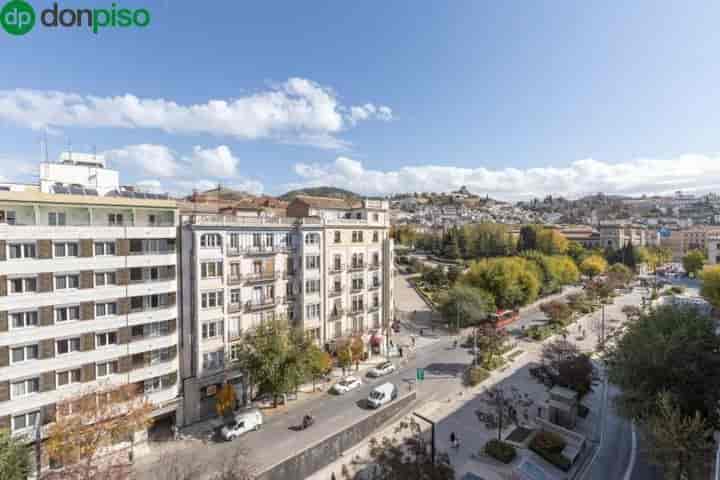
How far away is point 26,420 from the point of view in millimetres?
20969

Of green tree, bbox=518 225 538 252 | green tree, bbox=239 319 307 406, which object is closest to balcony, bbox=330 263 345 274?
green tree, bbox=239 319 307 406

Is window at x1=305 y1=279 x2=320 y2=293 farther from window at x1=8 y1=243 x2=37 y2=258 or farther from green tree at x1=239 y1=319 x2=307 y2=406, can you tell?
window at x1=8 y1=243 x2=37 y2=258

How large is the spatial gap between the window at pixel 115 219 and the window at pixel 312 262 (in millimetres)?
16111

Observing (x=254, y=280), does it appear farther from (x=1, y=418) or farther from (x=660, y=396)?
(x=660, y=396)

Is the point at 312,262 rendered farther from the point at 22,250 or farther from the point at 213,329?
the point at 22,250

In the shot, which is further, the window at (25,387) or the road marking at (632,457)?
the road marking at (632,457)

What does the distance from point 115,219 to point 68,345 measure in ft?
28.8

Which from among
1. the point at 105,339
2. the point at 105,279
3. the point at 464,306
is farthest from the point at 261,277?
the point at 464,306

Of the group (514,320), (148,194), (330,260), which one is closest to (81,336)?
(148,194)

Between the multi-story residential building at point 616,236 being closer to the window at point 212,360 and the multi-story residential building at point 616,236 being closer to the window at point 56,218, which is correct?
the window at point 212,360

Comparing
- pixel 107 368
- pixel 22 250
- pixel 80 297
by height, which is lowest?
pixel 107 368

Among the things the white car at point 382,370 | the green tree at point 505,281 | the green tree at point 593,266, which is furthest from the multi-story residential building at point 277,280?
the green tree at point 593,266

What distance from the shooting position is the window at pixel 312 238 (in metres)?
35.2

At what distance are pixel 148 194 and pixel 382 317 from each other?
95.2 feet
